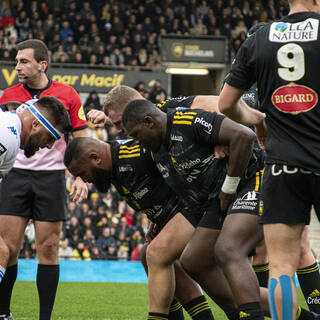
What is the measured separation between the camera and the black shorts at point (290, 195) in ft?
10.6

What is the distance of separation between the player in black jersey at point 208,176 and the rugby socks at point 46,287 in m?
1.59

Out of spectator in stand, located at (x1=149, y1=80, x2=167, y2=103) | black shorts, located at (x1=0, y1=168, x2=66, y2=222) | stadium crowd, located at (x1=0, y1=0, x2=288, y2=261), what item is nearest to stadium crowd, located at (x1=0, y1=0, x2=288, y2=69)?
stadium crowd, located at (x1=0, y1=0, x2=288, y2=261)

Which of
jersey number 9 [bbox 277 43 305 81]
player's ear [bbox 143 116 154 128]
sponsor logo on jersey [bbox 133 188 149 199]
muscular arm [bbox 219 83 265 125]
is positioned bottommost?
sponsor logo on jersey [bbox 133 188 149 199]

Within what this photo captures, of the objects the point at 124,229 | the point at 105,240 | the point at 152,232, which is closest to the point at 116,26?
the point at 124,229

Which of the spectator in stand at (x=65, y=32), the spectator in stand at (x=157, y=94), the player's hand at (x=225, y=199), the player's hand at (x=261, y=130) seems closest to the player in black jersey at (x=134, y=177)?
the player's hand at (x=225, y=199)

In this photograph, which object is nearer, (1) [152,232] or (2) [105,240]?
(1) [152,232]

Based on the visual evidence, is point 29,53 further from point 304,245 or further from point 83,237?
point 83,237

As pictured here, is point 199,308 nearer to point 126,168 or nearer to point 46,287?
point 126,168

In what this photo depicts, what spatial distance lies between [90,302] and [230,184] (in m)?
4.71

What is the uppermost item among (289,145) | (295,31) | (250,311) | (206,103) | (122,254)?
(295,31)

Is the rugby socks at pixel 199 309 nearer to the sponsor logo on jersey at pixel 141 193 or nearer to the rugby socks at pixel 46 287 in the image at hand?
the sponsor logo on jersey at pixel 141 193

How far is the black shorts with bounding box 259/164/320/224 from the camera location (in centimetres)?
323

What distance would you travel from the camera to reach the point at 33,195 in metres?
5.58

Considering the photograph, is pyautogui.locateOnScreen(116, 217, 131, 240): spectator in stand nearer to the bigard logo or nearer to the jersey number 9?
the bigard logo
